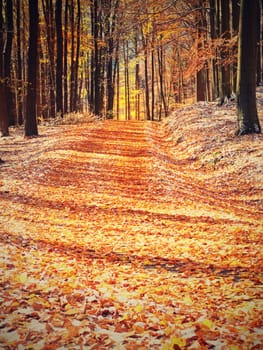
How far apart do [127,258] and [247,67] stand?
8364mm

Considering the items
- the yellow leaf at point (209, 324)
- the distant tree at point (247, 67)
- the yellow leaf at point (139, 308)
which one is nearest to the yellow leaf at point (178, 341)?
the yellow leaf at point (209, 324)

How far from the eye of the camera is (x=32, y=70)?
15.2 meters

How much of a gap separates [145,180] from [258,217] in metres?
3.41

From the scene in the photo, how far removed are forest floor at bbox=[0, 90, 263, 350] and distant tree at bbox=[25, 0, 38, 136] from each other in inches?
183

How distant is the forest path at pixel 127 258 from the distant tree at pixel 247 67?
2.69 metres

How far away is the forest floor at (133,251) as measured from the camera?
3523 millimetres

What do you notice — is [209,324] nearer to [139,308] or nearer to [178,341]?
[178,341]

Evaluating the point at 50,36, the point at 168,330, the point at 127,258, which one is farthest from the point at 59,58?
the point at 168,330

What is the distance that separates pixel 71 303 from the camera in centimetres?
398

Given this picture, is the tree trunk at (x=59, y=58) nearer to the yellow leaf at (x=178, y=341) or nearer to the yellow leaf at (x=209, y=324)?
the yellow leaf at (x=209, y=324)

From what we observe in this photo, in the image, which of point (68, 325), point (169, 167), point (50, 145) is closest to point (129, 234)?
point (68, 325)

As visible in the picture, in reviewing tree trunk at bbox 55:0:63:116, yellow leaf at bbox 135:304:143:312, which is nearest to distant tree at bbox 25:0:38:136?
tree trunk at bbox 55:0:63:116

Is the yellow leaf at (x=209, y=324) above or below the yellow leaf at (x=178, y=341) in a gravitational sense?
above

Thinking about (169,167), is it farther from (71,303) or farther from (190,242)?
(71,303)
